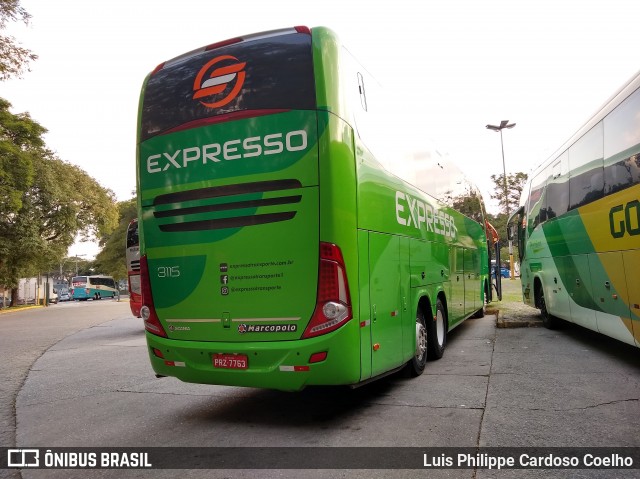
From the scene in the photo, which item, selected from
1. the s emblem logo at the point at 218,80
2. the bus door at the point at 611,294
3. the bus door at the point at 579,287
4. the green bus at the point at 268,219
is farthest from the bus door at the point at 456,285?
the s emblem logo at the point at 218,80

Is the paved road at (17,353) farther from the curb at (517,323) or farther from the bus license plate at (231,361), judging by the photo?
the curb at (517,323)

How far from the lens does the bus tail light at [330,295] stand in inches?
179

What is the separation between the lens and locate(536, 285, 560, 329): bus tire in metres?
10.9

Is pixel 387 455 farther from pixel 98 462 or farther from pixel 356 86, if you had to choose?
pixel 356 86

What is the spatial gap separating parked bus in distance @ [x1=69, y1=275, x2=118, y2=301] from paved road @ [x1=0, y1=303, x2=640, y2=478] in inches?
2120

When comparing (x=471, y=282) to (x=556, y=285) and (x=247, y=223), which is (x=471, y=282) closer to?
(x=556, y=285)

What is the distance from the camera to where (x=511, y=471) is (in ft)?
11.9

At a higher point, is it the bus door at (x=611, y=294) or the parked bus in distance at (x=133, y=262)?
the parked bus in distance at (x=133, y=262)

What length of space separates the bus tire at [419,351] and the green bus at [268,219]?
2.62 feet

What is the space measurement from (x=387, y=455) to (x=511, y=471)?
0.95 metres

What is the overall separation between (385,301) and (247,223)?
172 cm

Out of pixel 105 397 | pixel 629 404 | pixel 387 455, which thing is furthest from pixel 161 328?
pixel 629 404

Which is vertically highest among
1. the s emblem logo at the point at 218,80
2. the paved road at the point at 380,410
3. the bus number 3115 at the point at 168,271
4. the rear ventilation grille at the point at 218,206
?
the s emblem logo at the point at 218,80

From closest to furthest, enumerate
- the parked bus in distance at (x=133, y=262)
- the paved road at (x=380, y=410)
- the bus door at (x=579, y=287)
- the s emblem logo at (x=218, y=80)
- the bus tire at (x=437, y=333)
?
the paved road at (x=380, y=410) < the s emblem logo at (x=218, y=80) < the bus tire at (x=437, y=333) < the bus door at (x=579, y=287) < the parked bus in distance at (x=133, y=262)
